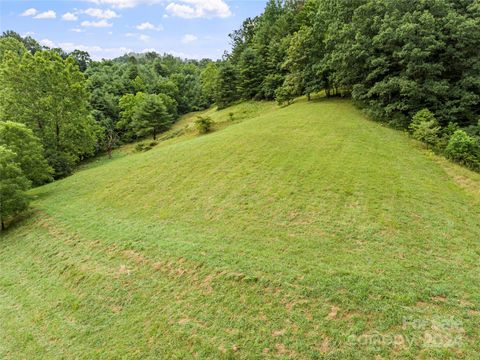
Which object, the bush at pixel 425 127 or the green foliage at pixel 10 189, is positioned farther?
the bush at pixel 425 127

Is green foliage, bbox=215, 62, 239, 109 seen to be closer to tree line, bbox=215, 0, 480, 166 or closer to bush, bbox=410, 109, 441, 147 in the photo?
tree line, bbox=215, 0, 480, 166

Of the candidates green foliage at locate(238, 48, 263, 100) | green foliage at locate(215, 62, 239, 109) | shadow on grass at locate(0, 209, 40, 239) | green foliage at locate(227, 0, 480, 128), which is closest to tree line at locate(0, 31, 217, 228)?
shadow on grass at locate(0, 209, 40, 239)

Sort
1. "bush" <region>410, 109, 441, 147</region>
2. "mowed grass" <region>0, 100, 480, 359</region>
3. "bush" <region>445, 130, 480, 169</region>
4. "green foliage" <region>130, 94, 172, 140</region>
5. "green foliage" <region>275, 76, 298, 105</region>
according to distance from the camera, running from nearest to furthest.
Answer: "mowed grass" <region>0, 100, 480, 359</region> < "bush" <region>445, 130, 480, 169</region> < "bush" <region>410, 109, 441, 147</region> < "green foliage" <region>275, 76, 298, 105</region> < "green foliage" <region>130, 94, 172, 140</region>

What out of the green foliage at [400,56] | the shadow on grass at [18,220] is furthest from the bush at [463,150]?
the shadow on grass at [18,220]

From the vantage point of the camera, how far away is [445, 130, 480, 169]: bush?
52.6 ft

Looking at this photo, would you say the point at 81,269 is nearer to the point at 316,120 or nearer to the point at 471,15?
the point at 316,120

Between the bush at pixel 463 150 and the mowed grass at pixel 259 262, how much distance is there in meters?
1.02

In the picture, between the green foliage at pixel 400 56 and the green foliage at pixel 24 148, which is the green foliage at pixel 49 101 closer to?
the green foliage at pixel 24 148

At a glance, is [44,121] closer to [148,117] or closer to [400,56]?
[148,117]

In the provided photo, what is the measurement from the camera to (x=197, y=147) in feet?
69.2

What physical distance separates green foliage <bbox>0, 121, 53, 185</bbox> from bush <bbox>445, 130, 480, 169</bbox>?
26.1 metres

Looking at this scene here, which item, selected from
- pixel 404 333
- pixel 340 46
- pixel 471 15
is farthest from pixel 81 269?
pixel 471 15

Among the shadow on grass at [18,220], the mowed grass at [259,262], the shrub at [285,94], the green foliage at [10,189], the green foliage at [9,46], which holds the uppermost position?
the green foliage at [9,46]

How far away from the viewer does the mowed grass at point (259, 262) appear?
21.8 feet
